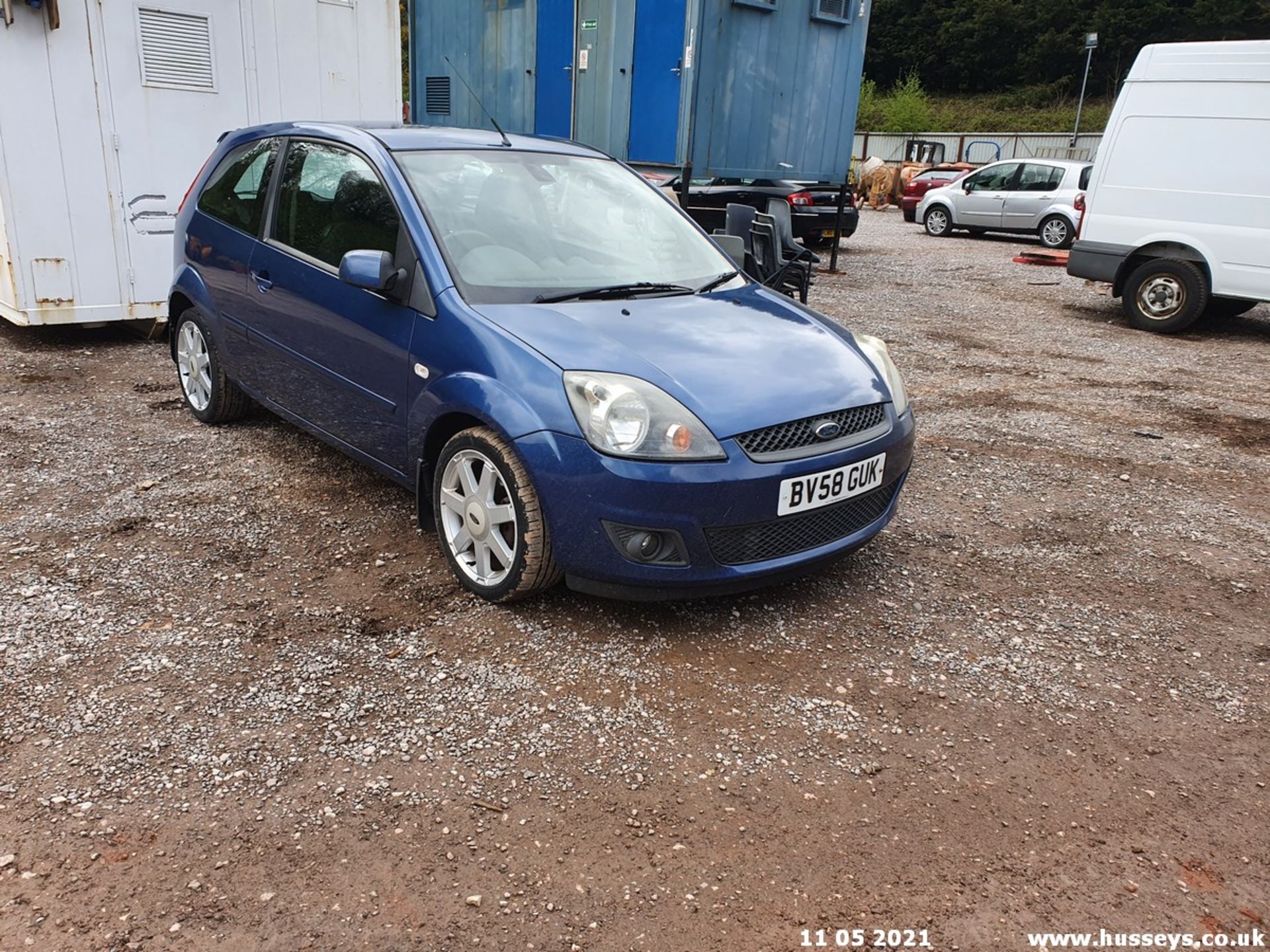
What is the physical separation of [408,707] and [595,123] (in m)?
8.90

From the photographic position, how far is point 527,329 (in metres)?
3.32

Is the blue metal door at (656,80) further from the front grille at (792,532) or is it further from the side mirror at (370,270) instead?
the front grille at (792,532)

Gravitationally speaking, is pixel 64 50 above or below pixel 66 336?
above

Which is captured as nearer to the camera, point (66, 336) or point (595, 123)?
point (66, 336)

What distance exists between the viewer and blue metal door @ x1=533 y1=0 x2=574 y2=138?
10.6 meters

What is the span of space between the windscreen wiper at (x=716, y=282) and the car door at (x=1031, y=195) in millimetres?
15429

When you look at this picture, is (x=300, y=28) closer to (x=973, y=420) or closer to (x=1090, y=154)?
(x=973, y=420)

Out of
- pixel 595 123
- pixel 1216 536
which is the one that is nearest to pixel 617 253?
pixel 1216 536

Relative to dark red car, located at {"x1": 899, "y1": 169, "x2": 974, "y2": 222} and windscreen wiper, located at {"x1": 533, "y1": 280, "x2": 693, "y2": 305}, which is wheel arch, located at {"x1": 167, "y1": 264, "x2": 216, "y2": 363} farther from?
dark red car, located at {"x1": 899, "y1": 169, "x2": 974, "y2": 222}

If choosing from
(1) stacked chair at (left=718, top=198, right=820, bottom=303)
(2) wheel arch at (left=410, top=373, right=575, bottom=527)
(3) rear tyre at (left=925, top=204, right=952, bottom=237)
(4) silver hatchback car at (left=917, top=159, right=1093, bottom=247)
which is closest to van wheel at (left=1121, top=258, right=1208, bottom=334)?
(1) stacked chair at (left=718, top=198, right=820, bottom=303)

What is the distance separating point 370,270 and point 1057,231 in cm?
1680

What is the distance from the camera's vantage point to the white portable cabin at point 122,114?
6.45 metres

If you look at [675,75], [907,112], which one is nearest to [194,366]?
[675,75]

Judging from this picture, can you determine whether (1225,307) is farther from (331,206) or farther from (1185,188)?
(331,206)
